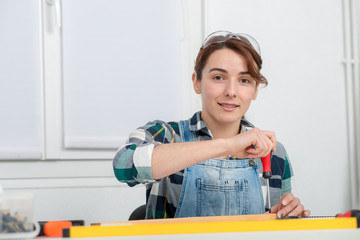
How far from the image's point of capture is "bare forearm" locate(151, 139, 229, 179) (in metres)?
0.99

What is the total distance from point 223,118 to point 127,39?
0.84 m

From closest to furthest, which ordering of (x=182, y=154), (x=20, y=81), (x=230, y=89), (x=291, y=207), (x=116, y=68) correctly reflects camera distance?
(x=182, y=154) < (x=291, y=207) < (x=230, y=89) < (x=20, y=81) < (x=116, y=68)

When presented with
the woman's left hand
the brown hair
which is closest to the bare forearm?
the woman's left hand

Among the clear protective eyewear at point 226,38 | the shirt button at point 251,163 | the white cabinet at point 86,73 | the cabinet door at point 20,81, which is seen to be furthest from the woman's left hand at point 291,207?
the cabinet door at point 20,81

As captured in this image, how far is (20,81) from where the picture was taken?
5.98ft

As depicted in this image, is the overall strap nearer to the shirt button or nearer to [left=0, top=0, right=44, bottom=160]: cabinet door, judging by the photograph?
the shirt button

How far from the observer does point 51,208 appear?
1837 millimetres

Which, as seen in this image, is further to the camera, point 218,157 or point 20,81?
point 20,81

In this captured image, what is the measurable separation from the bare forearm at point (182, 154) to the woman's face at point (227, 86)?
1.12ft

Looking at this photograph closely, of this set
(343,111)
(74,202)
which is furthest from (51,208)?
(343,111)

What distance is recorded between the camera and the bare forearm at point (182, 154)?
0.99 metres

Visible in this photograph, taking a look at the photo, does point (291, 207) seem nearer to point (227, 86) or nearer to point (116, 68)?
point (227, 86)

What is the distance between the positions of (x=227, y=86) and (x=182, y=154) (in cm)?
39

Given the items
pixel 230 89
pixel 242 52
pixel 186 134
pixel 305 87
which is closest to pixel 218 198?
pixel 186 134
